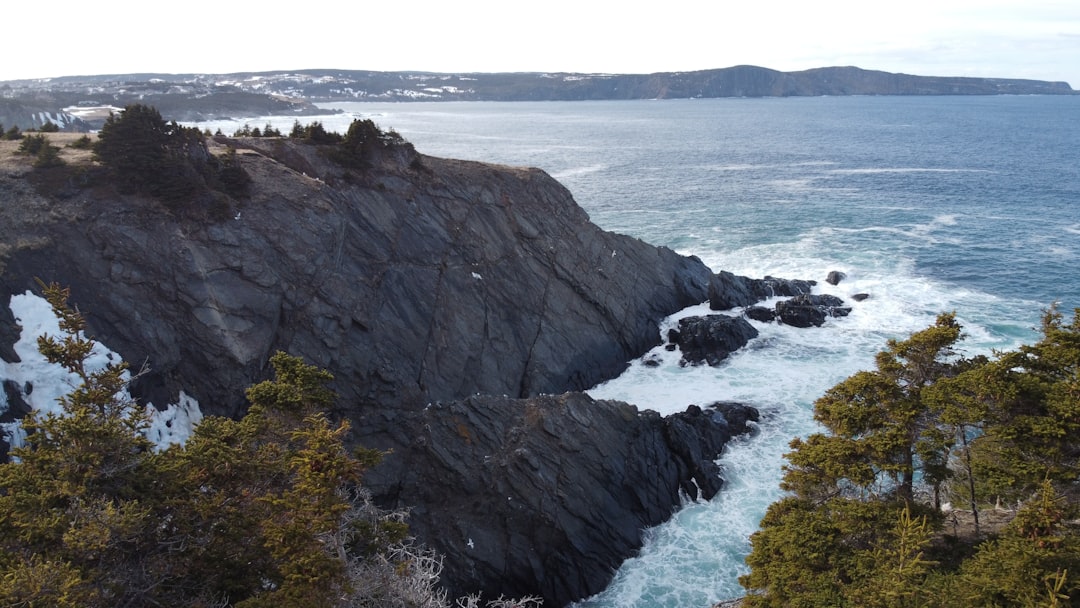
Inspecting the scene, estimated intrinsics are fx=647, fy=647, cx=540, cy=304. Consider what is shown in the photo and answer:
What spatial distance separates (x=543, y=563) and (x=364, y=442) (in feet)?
28.9

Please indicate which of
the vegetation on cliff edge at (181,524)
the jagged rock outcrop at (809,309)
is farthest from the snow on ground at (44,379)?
the jagged rock outcrop at (809,309)

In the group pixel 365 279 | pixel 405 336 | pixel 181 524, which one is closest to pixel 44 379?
pixel 365 279

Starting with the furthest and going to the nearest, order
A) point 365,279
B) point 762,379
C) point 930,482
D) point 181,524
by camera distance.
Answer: point 762,379 → point 365,279 → point 930,482 → point 181,524

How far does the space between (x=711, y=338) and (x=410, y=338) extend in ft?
61.0

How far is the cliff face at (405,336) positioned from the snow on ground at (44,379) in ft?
1.32

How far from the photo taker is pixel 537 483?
26.5 m

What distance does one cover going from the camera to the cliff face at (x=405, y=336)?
25859 mm

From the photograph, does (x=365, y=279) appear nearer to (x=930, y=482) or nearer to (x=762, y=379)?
(x=762, y=379)

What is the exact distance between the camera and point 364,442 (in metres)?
27.0

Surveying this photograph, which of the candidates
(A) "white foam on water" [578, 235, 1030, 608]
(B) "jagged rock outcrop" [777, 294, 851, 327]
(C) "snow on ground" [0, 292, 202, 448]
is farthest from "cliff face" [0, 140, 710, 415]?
(B) "jagged rock outcrop" [777, 294, 851, 327]

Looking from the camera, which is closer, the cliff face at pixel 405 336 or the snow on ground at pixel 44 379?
the snow on ground at pixel 44 379

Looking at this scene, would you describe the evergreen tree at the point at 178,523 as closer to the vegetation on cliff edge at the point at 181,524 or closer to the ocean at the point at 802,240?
the vegetation on cliff edge at the point at 181,524

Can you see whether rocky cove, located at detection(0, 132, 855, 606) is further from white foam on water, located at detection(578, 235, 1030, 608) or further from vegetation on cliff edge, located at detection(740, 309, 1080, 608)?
vegetation on cliff edge, located at detection(740, 309, 1080, 608)

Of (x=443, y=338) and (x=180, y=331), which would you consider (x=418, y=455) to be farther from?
(x=180, y=331)
